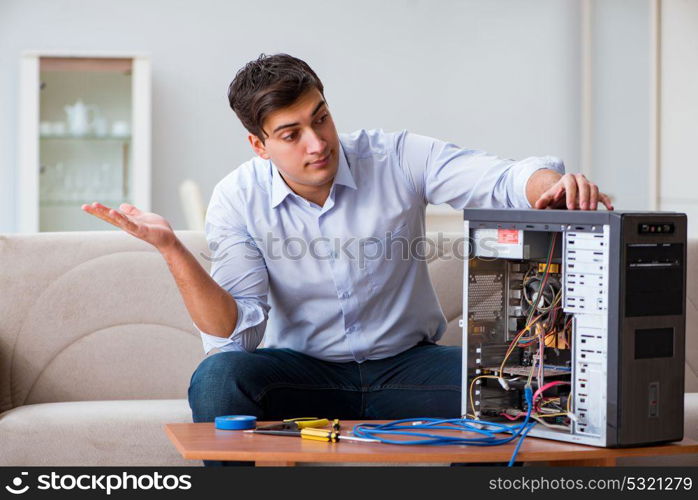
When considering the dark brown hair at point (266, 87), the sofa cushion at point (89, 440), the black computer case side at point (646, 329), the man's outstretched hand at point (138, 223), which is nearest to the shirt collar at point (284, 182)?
the dark brown hair at point (266, 87)

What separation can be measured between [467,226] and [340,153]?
0.53m

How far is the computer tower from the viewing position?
1.38 meters

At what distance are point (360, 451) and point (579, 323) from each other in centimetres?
39

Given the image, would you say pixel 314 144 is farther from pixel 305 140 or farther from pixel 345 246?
pixel 345 246

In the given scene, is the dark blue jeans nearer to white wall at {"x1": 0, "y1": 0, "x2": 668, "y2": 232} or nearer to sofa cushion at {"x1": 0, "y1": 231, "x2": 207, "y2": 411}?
sofa cushion at {"x1": 0, "y1": 231, "x2": 207, "y2": 411}

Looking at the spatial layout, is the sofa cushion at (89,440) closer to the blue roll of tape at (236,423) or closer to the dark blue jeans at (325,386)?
the dark blue jeans at (325,386)

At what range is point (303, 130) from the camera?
6.03ft

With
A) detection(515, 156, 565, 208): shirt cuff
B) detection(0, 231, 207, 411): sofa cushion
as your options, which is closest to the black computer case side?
detection(515, 156, 565, 208): shirt cuff

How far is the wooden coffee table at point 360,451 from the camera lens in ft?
4.23

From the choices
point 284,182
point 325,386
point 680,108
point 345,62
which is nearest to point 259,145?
point 284,182

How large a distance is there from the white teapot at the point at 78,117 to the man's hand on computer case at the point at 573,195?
10.9ft
